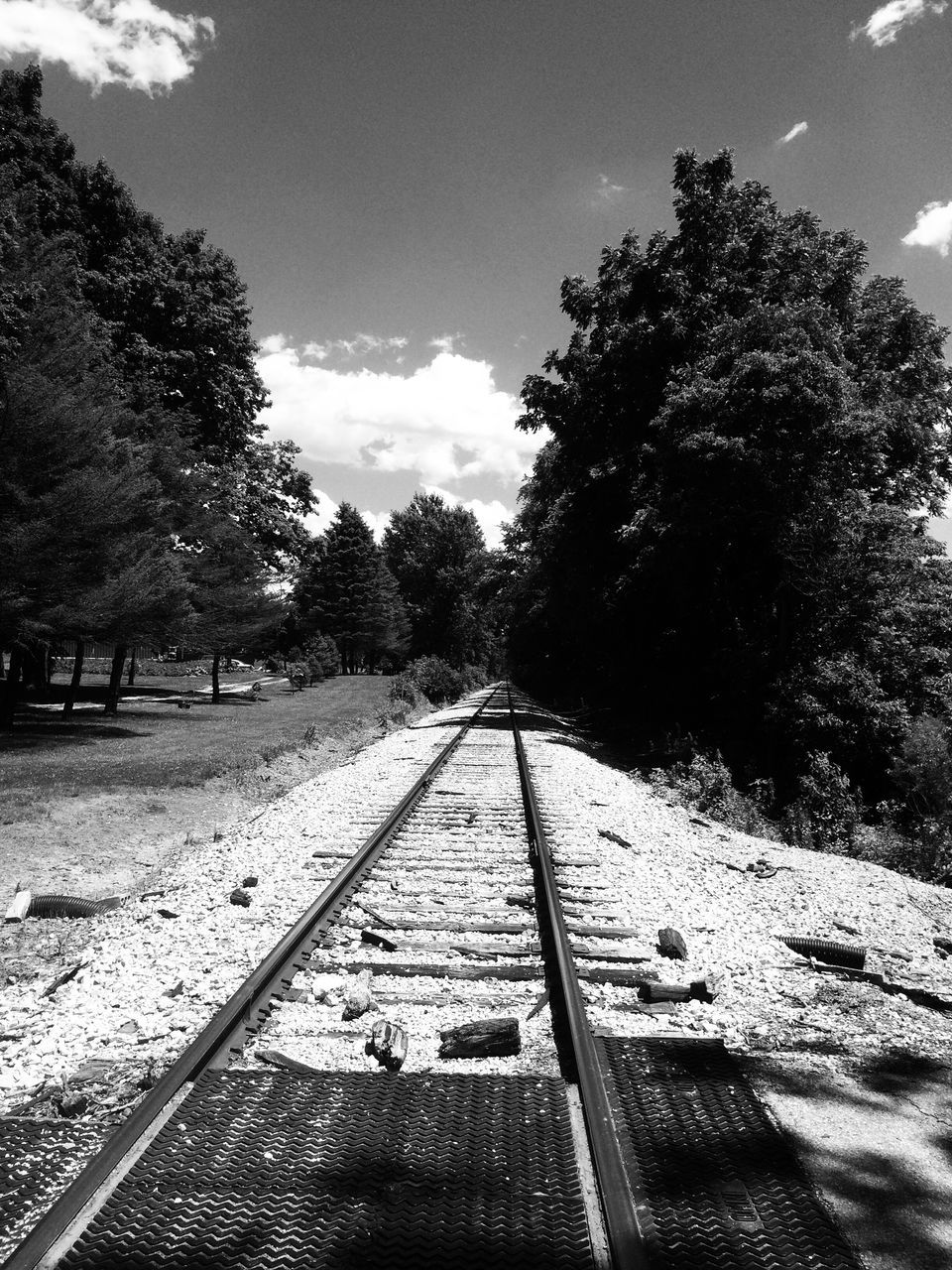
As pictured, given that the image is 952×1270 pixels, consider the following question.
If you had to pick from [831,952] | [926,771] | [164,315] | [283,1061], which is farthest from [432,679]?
[283,1061]

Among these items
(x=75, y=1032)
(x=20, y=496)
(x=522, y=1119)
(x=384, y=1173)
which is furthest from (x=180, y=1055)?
(x=20, y=496)

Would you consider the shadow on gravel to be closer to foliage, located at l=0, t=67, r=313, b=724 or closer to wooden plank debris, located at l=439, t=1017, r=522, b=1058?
wooden plank debris, located at l=439, t=1017, r=522, b=1058

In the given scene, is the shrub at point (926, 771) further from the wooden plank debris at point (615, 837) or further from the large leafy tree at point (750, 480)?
the wooden plank debris at point (615, 837)

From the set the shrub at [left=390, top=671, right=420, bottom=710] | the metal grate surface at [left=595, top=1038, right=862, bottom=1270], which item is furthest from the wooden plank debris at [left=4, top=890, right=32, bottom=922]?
the shrub at [left=390, top=671, right=420, bottom=710]

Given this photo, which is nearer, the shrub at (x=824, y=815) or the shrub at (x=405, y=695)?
the shrub at (x=824, y=815)

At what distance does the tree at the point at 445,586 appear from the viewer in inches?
2810

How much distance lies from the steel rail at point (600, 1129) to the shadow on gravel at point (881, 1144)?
74 centimetres

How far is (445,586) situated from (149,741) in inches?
2144

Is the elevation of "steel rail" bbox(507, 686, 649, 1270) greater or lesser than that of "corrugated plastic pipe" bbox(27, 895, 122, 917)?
greater

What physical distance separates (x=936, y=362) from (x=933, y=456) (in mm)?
3047

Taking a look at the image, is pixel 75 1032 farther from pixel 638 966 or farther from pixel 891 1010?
pixel 891 1010

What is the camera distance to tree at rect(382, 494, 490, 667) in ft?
234

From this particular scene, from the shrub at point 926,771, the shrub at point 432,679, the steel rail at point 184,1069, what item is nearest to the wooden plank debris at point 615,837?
the steel rail at point 184,1069

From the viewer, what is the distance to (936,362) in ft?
76.1
